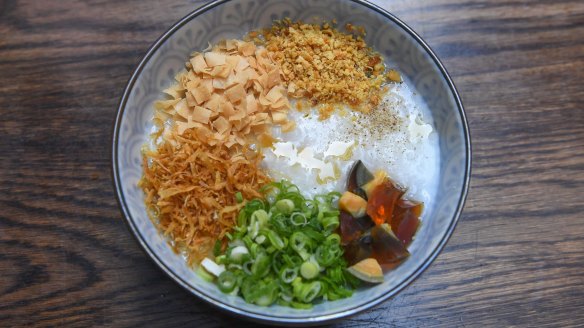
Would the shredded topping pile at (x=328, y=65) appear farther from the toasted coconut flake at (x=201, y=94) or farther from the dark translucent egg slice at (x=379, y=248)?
the dark translucent egg slice at (x=379, y=248)

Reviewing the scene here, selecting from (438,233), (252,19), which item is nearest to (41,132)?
(252,19)

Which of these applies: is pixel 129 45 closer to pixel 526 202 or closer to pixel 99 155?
pixel 99 155

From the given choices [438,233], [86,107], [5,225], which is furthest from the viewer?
[86,107]

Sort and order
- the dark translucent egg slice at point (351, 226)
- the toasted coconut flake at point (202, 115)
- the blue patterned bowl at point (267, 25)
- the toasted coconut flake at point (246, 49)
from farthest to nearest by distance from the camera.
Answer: the toasted coconut flake at point (246, 49) < the toasted coconut flake at point (202, 115) < the dark translucent egg slice at point (351, 226) < the blue patterned bowl at point (267, 25)

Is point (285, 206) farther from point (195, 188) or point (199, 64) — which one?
point (199, 64)

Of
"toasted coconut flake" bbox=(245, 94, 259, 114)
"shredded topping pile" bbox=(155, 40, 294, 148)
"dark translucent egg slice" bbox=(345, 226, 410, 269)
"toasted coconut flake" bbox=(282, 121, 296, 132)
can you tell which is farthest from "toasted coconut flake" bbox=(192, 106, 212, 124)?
"dark translucent egg slice" bbox=(345, 226, 410, 269)

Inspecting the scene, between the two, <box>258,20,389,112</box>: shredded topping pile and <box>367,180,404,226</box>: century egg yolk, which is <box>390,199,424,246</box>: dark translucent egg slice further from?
<box>258,20,389,112</box>: shredded topping pile

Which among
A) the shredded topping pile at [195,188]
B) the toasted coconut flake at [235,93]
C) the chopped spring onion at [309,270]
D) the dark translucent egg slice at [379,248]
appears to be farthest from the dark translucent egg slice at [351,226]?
the toasted coconut flake at [235,93]

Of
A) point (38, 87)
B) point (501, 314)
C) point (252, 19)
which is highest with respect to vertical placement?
point (252, 19)
